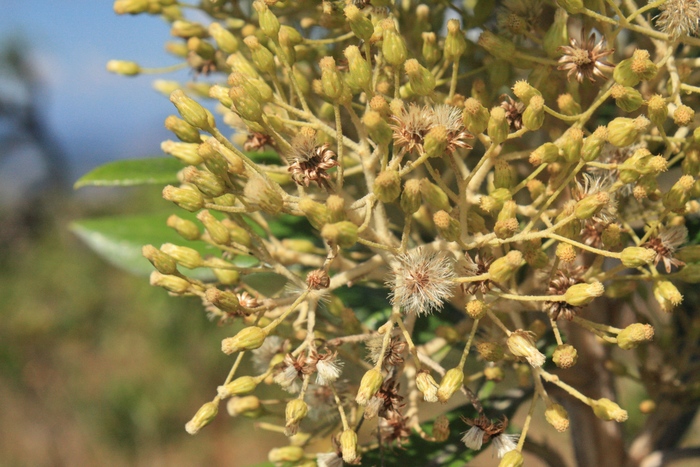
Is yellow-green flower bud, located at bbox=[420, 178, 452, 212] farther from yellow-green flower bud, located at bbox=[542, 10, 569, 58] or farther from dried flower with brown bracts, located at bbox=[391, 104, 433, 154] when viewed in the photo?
yellow-green flower bud, located at bbox=[542, 10, 569, 58]

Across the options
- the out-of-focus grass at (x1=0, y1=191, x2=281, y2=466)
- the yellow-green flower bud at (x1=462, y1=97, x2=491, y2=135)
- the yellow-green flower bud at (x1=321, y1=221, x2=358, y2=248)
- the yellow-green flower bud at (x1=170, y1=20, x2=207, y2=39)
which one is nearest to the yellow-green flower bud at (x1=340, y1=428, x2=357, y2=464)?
the yellow-green flower bud at (x1=321, y1=221, x2=358, y2=248)

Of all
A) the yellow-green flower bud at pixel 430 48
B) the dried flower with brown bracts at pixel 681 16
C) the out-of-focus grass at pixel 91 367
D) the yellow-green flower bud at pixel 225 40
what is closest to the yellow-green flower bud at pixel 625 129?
the dried flower with brown bracts at pixel 681 16

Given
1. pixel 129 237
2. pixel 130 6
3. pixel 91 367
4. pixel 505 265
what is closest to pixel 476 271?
pixel 505 265

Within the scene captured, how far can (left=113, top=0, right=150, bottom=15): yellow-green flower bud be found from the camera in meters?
0.84

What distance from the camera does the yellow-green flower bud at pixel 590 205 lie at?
0.56m

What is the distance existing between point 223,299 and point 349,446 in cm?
19

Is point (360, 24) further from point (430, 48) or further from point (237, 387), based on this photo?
point (237, 387)

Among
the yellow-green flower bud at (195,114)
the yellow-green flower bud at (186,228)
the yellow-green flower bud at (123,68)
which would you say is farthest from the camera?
the yellow-green flower bud at (123,68)

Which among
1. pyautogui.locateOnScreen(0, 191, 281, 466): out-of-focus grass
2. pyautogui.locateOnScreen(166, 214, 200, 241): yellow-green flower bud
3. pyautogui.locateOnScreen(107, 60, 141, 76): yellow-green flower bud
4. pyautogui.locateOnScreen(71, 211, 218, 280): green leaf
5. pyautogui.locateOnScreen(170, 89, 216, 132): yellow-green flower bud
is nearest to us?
pyautogui.locateOnScreen(170, 89, 216, 132): yellow-green flower bud

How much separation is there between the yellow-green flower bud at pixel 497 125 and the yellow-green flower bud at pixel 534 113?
1.0 inches

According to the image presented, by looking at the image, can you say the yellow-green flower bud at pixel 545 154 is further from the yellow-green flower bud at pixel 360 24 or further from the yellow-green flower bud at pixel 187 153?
the yellow-green flower bud at pixel 187 153

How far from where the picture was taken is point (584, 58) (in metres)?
0.64

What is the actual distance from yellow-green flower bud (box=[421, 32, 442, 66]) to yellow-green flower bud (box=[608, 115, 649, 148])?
212mm

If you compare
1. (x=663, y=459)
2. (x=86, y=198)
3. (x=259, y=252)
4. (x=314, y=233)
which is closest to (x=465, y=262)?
(x=259, y=252)
